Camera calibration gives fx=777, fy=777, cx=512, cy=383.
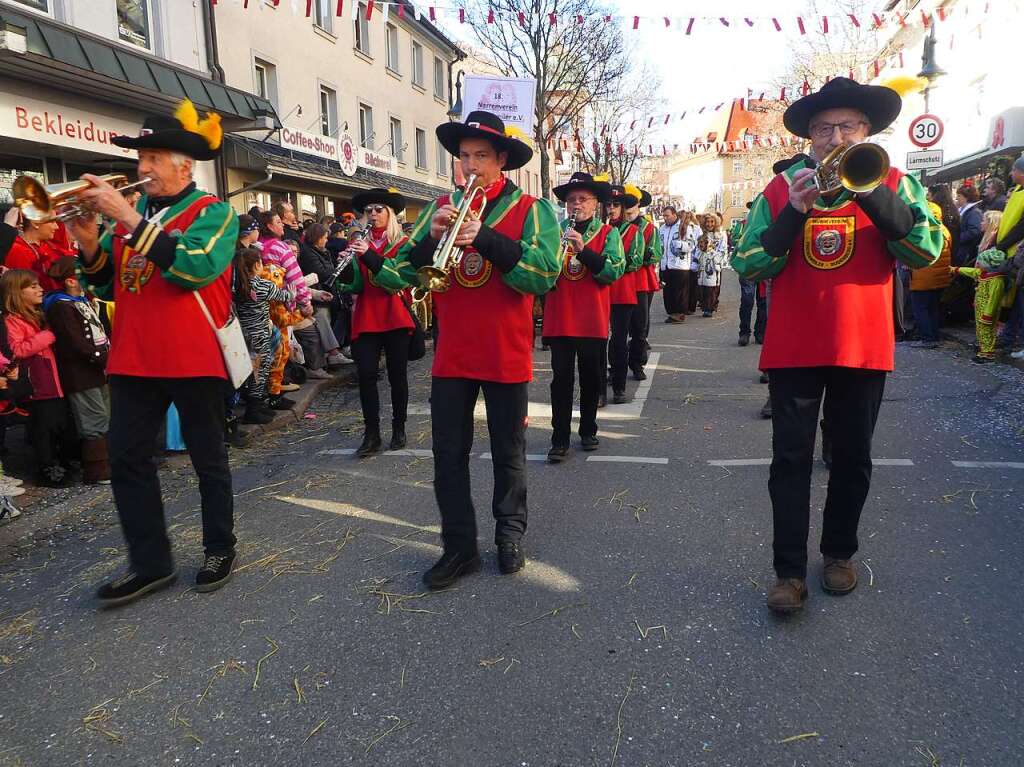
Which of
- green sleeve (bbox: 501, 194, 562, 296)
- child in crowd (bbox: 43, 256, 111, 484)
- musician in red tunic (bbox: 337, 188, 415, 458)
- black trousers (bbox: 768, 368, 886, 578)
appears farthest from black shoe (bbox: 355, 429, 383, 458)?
black trousers (bbox: 768, 368, 886, 578)

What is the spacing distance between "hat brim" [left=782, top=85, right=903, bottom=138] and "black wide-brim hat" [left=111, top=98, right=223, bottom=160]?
2.48 meters

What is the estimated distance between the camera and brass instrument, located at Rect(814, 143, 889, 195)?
8.79 ft

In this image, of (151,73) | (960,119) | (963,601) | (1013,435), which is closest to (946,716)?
(963,601)

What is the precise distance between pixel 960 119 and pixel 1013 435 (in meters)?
22.4

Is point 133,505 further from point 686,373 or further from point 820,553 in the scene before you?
point 686,373

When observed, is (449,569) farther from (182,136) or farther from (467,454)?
(182,136)

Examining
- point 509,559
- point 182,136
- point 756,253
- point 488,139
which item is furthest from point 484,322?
point 182,136

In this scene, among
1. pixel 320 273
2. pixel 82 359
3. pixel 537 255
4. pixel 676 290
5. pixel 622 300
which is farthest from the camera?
pixel 676 290

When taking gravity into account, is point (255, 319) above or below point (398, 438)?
above

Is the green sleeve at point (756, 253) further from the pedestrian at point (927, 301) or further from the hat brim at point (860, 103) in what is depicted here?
the pedestrian at point (927, 301)

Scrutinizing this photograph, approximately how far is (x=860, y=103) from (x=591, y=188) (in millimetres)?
3026

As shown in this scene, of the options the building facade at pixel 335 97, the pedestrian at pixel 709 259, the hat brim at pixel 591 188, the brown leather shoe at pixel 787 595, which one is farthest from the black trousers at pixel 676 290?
the brown leather shoe at pixel 787 595

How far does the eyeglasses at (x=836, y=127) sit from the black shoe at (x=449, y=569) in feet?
7.82

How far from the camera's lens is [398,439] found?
6188mm
